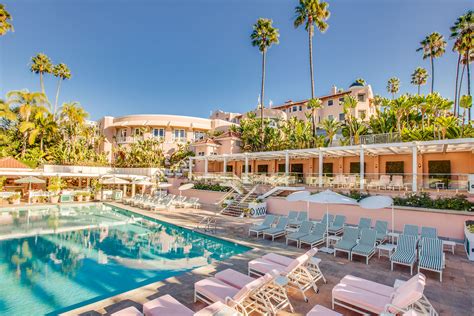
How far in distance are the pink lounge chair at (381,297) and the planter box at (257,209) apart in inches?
460

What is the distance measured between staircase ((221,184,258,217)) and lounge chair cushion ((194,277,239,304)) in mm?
12041

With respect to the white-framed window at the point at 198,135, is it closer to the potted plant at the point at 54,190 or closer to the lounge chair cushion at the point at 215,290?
the potted plant at the point at 54,190

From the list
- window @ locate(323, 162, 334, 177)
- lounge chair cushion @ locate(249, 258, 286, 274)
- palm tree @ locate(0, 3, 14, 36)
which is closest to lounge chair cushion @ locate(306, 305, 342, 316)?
lounge chair cushion @ locate(249, 258, 286, 274)

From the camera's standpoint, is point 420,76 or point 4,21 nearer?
point 4,21

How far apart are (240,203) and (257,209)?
1.88m

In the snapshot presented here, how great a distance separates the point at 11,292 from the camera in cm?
746

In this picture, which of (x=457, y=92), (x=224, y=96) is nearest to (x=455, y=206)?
(x=457, y=92)

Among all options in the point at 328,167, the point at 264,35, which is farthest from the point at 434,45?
the point at 328,167

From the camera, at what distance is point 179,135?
42750 mm

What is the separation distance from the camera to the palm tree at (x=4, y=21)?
21469mm

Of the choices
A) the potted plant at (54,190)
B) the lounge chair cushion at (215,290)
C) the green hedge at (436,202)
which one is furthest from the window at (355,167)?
the potted plant at (54,190)

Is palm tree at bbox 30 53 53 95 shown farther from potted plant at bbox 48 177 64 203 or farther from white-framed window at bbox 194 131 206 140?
white-framed window at bbox 194 131 206 140

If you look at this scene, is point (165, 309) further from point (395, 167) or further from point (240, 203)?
point (395, 167)

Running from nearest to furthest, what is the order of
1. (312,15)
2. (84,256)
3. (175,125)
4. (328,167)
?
(84,256) < (328,167) < (312,15) < (175,125)
